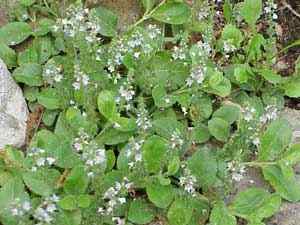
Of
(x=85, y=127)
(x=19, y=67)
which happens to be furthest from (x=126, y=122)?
(x=19, y=67)

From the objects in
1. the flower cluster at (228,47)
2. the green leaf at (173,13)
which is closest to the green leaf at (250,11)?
the flower cluster at (228,47)

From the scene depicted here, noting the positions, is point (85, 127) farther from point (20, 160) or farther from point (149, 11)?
point (149, 11)

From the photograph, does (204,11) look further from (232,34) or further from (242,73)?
(242,73)

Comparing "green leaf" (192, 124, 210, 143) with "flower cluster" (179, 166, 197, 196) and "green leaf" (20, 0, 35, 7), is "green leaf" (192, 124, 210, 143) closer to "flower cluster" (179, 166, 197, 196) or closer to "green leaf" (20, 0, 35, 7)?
"flower cluster" (179, 166, 197, 196)

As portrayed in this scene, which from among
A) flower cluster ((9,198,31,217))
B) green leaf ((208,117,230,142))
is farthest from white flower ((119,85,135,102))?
flower cluster ((9,198,31,217))

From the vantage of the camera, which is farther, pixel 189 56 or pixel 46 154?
pixel 189 56

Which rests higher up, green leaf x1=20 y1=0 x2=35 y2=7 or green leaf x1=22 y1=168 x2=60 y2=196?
green leaf x1=20 y1=0 x2=35 y2=7

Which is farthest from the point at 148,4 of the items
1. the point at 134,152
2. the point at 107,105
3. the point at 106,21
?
the point at 134,152
